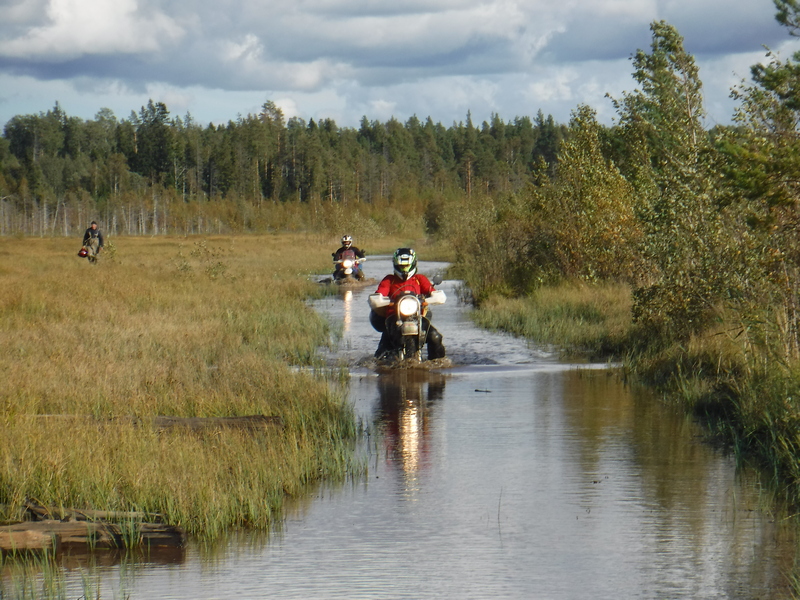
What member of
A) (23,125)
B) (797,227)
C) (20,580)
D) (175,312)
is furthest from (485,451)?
(23,125)

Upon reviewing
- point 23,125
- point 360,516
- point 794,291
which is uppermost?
point 23,125

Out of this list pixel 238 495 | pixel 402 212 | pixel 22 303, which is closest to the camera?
pixel 238 495

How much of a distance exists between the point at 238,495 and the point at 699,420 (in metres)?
6.11

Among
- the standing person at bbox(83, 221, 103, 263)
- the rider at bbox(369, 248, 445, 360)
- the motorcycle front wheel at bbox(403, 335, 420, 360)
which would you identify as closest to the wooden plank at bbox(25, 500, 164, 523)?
the motorcycle front wheel at bbox(403, 335, 420, 360)

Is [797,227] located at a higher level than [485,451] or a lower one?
higher

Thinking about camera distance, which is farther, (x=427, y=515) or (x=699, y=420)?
(x=699, y=420)

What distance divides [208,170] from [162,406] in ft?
475

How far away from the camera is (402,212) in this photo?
416ft

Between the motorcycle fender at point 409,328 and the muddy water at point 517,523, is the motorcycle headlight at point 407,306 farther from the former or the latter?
the muddy water at point 517,523

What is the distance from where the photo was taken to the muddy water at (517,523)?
6.55 m

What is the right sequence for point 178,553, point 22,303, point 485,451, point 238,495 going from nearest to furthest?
point 178,553, point 238,495, point 485,451, point 22,303

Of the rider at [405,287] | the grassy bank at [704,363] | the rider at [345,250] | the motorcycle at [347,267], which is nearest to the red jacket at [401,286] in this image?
the rider at [405,287]

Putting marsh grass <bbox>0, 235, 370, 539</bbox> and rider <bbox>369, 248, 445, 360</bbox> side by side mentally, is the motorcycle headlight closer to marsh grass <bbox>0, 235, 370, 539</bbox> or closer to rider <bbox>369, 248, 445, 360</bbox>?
rider <bbox>369, 248, 445, 360</bbox>

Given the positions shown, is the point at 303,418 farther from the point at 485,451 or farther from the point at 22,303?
the point at 22,303
